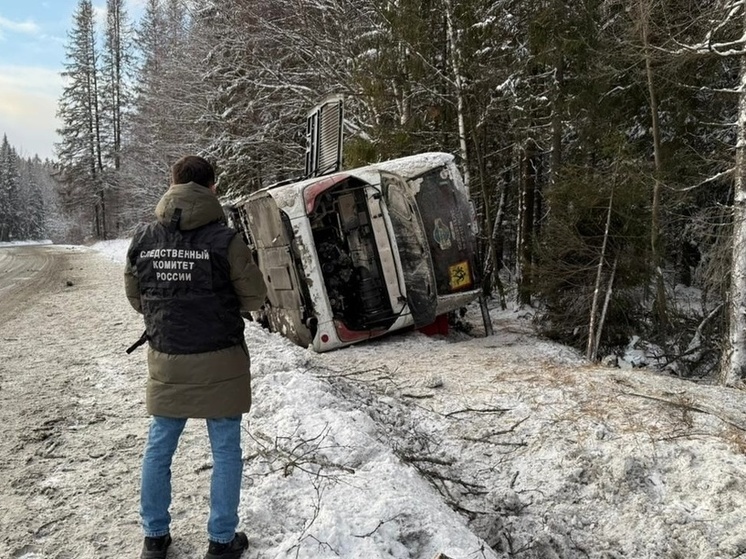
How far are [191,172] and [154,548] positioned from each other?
182cm

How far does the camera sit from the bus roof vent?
9.49 m

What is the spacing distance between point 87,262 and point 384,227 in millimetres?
→ 17426

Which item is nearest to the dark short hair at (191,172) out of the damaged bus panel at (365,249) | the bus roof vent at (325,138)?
the damaged bus panel at (365,249)

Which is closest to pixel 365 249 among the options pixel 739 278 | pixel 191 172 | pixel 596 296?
pixel 596 296

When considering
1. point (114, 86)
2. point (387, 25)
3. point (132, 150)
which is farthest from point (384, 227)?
point (114, 86)

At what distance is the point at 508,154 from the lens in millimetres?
15469

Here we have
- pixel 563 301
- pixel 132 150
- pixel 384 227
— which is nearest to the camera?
pixel 384 227

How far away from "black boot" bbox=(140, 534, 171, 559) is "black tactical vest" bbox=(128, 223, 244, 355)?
3.09 feet

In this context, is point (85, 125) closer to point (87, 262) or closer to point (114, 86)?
point (114, 86)

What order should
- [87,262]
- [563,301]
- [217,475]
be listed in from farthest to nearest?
1. [87,262]
2. [563,301]
3. [217,475]

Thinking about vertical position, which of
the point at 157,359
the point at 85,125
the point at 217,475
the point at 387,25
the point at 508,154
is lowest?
the point at 217,475

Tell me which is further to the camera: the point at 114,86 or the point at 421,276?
the point at 114,86

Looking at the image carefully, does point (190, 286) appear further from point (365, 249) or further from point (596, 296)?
point (596, 296)

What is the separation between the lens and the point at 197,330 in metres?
2.65
